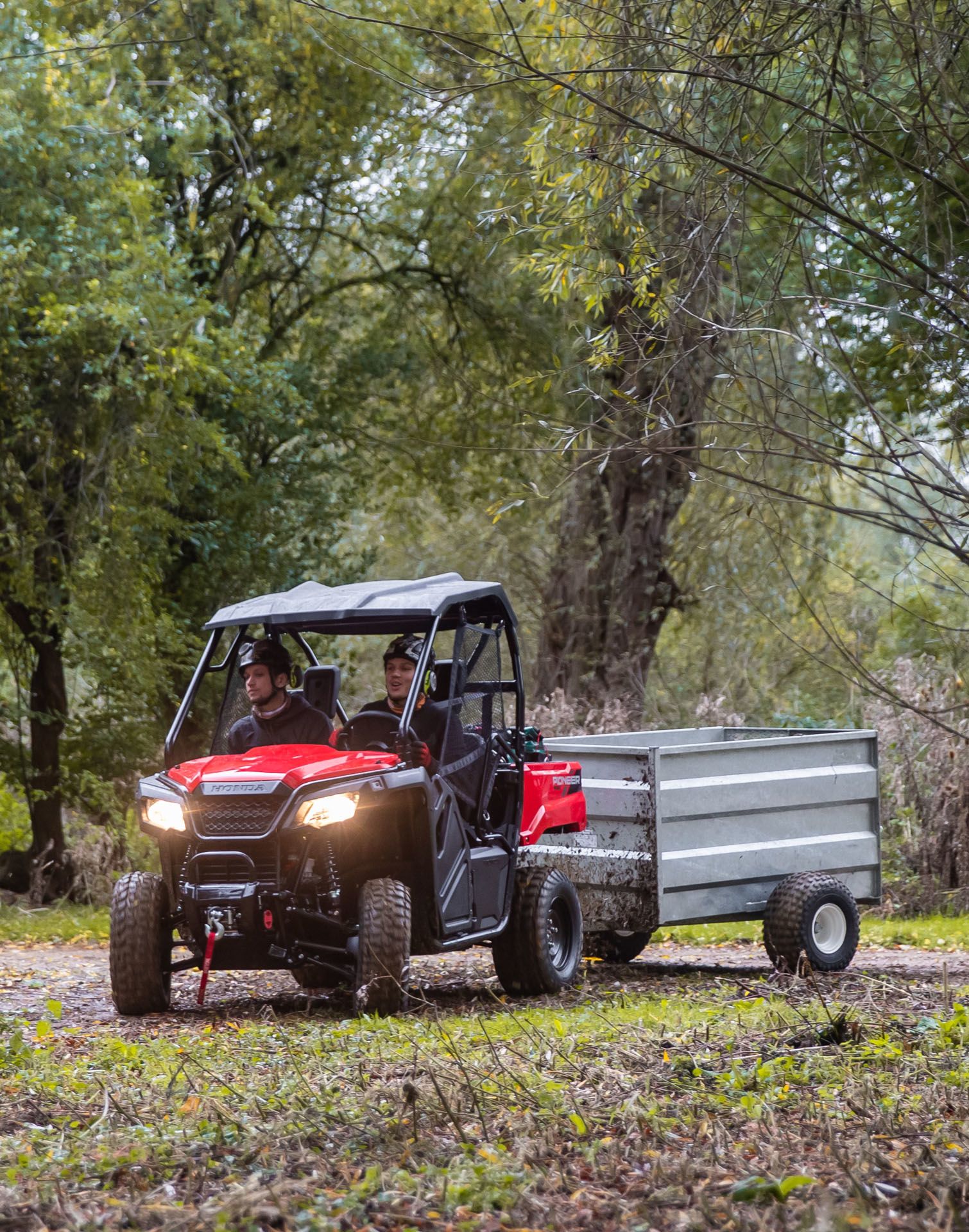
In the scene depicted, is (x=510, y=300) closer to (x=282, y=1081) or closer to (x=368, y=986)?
(x=368, y=986)

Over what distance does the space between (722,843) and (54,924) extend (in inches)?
261

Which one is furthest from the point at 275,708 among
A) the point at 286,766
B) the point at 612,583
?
the point at 612,583

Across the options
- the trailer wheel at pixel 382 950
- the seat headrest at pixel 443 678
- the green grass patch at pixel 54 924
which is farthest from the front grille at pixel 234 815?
the green grass patch at pixel 54 924

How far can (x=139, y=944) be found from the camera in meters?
7.29

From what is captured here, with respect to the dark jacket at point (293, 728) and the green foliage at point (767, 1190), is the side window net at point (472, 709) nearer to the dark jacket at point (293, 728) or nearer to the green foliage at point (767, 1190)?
the dark jacket at point (293, 728)

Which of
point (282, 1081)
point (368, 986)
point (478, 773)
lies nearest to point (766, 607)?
point (478, 773)

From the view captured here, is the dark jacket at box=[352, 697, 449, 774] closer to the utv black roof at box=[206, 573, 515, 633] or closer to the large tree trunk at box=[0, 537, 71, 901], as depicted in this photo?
the utv black roof at box=[206, 573, 515, 633]

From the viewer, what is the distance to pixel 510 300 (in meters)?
18.2

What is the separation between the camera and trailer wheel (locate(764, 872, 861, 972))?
865 centimetres

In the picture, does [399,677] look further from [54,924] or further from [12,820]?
[12,820]

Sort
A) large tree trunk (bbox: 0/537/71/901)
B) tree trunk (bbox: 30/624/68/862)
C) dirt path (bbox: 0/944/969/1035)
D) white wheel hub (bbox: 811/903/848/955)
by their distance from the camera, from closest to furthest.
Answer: dirt path (bbox: 0/944/969/1035), white wheel hub (bbox: 811/903/848/955), large tree trunk (bbox: 0/537/71/901), tree trunk (bbox: 30/624/68/862)

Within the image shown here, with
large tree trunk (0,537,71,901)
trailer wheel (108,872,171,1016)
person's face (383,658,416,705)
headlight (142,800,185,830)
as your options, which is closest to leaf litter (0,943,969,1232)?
trailer wheel (108,872,171,1016)

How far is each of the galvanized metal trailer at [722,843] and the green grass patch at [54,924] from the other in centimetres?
494

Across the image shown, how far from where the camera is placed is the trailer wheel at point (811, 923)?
8648 mm
